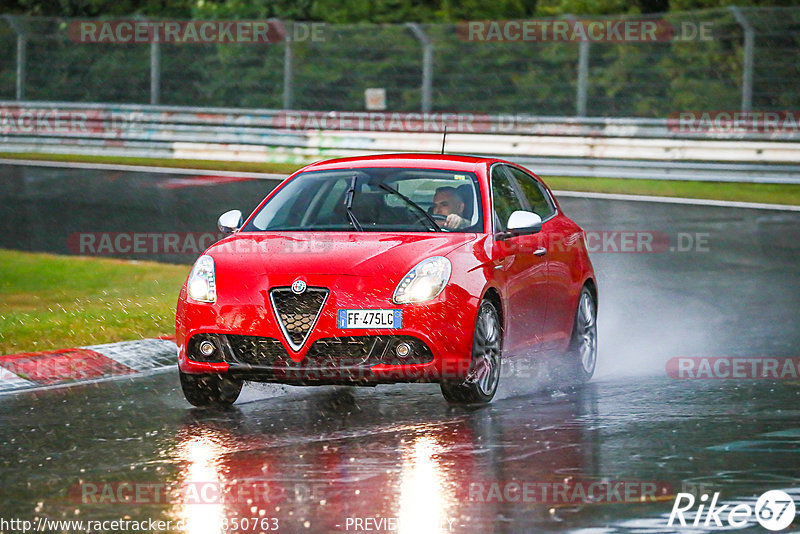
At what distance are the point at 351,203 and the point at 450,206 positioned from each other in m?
0.63

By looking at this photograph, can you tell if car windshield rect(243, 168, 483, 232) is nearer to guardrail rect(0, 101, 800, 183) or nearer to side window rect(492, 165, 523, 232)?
side window rect(492, 165, 523, 232)

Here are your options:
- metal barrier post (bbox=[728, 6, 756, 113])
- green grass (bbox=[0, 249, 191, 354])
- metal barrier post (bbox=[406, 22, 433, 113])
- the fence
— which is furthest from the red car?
metal barrier post (bbox=[406, 22, 433, 113])

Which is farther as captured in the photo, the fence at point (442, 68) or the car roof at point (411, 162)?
the fence at point (442, 68)

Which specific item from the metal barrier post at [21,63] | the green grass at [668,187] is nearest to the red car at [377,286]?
the green grass at [668,187]

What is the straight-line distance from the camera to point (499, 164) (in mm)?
10461

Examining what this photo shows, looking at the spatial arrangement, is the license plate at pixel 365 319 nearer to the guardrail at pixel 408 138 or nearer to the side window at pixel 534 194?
the side window at pixel 534 194

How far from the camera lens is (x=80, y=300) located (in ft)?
45.2

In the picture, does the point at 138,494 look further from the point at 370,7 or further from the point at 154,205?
the point at 370,7

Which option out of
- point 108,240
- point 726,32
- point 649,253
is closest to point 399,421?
point 649,253

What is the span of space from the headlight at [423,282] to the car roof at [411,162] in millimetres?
1375

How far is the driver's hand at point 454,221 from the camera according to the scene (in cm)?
Result: 964

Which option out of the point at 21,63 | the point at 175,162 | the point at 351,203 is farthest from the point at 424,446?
the point at 21,63

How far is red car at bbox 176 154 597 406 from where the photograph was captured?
859cm

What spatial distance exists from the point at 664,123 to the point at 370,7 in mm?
12325
